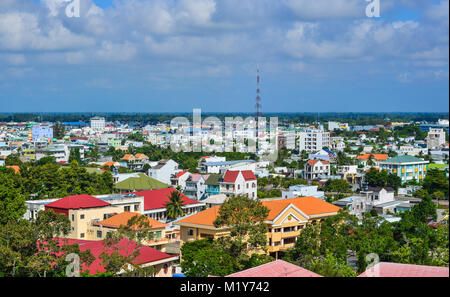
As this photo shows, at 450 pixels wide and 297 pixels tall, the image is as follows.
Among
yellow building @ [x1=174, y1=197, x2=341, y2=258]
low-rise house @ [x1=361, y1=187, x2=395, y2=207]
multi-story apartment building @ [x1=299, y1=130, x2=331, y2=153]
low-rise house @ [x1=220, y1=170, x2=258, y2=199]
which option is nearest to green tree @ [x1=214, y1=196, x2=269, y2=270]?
yellow building @ [x1=174, y1=197, x2=341, y2=258]

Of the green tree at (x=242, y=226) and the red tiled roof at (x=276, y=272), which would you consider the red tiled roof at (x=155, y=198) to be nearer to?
the green tree at (x=242, y=226)

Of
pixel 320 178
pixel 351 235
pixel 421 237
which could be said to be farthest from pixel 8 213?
pixel 320 178

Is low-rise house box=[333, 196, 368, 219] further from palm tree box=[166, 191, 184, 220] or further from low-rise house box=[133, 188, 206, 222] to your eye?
palm tree box=[166, 191, 184, 220]

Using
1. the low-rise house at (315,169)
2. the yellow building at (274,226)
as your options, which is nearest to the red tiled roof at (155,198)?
the yellow building at (274,226)

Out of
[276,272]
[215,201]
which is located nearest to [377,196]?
[215,201]
